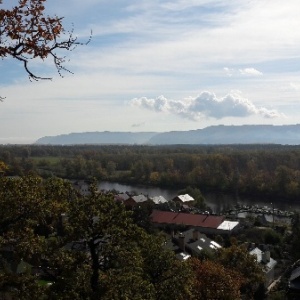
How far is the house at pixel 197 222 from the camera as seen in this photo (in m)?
31.8

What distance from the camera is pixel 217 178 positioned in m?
59.4

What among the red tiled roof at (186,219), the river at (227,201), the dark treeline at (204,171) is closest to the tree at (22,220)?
the red tiled roof at (186,219)

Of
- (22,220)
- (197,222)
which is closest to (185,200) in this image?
(197,222)

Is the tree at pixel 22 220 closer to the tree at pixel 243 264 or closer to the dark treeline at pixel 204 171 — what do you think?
the tree at pixel 243 264

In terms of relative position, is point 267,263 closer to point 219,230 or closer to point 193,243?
point 193,243

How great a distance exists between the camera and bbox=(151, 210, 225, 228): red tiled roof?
3250 centimetres

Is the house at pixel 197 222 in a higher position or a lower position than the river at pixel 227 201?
higher

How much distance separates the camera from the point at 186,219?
3331 centimetres

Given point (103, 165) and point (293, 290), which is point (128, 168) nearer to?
point (103, 165)

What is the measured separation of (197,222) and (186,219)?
906mm

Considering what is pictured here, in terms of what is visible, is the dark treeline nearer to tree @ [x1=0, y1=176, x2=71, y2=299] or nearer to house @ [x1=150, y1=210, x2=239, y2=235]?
house @ [x1=150, y1=210, x2=239, y2=235]

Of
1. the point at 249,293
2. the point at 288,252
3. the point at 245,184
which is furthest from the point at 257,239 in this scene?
the point at 245,184

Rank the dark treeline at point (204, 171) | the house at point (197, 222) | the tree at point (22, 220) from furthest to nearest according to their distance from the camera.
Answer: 1. the dark treeline at point (204, 171)
2. the house at point (197, 222)
3. the tree at point (22, 220)

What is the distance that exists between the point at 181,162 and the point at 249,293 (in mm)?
58349
